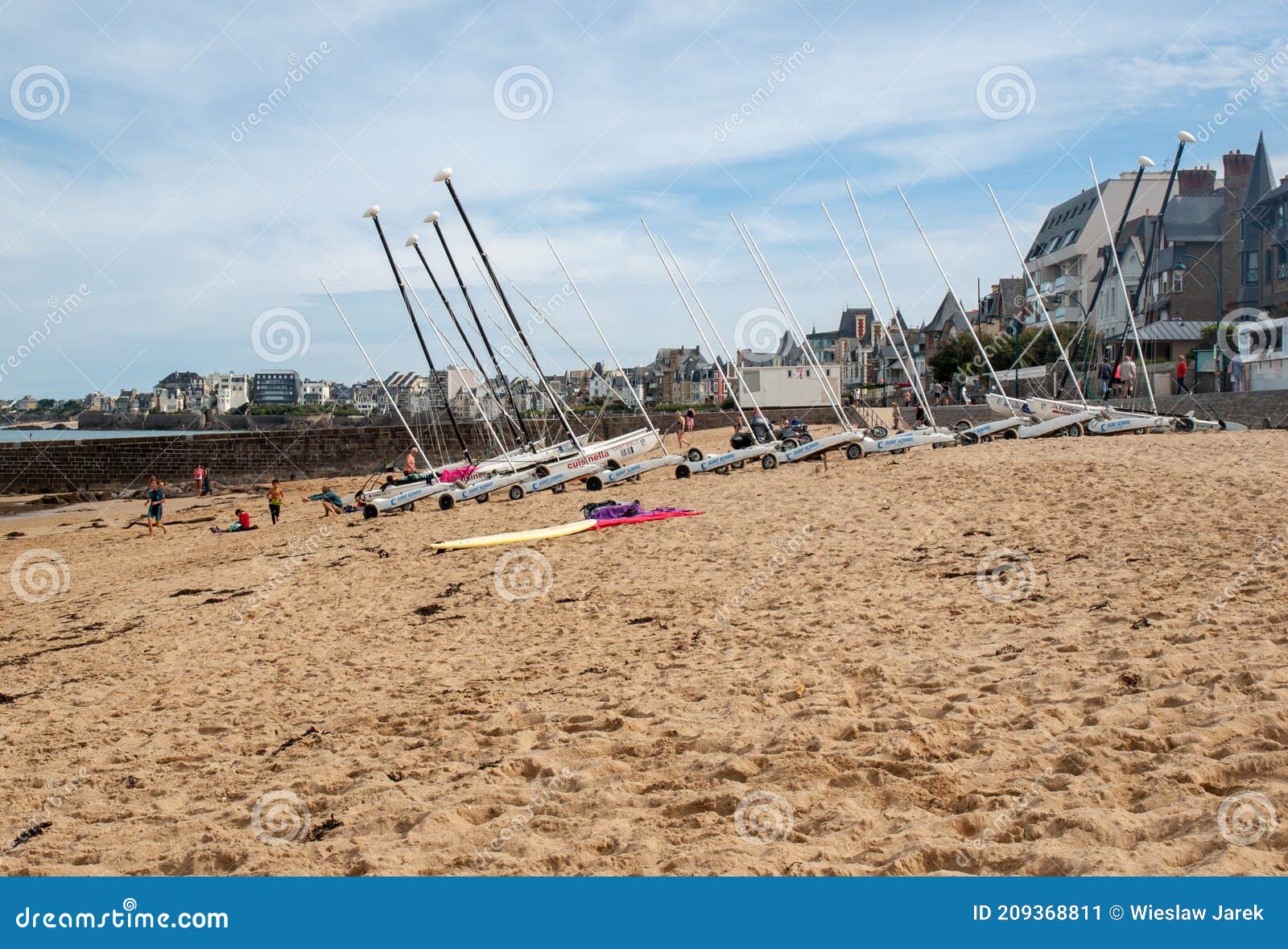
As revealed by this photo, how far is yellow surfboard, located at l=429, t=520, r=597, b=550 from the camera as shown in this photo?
46.1ft

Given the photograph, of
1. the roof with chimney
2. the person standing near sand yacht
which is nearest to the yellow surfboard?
the person standing near sand yacht

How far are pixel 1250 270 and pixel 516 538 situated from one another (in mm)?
Answer: 46721

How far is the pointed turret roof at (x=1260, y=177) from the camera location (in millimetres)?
53031

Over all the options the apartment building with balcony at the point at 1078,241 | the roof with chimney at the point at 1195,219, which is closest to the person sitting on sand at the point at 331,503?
the roof with chimney at the point at 1195,219

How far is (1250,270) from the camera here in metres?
48.7

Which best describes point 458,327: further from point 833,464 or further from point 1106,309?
point 1106,309

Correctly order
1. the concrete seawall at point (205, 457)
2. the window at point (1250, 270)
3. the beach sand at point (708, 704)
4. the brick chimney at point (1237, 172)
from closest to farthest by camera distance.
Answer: the beach sand at point (708, 704)
the concrete seawall at point (205, 457)
the window at point (1250, 270)
the brick chimney at point (1237, 172)

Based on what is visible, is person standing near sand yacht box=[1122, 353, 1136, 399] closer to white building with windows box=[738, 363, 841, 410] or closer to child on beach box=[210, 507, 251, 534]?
white building with windows box=[738, 363, 841, 410]

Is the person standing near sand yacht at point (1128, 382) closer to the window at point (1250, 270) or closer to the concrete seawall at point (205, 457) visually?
the concrete seawall at point (205, 457)

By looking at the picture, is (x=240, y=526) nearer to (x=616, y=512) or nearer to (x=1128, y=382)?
(x=616, y=512)

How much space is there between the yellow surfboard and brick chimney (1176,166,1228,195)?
56099 millimetres

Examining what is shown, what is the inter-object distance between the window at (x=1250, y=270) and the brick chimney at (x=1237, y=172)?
7375 millimetres

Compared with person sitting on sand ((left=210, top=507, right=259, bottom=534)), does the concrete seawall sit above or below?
above

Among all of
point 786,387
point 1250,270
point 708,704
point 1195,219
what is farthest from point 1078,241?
point 708,704
